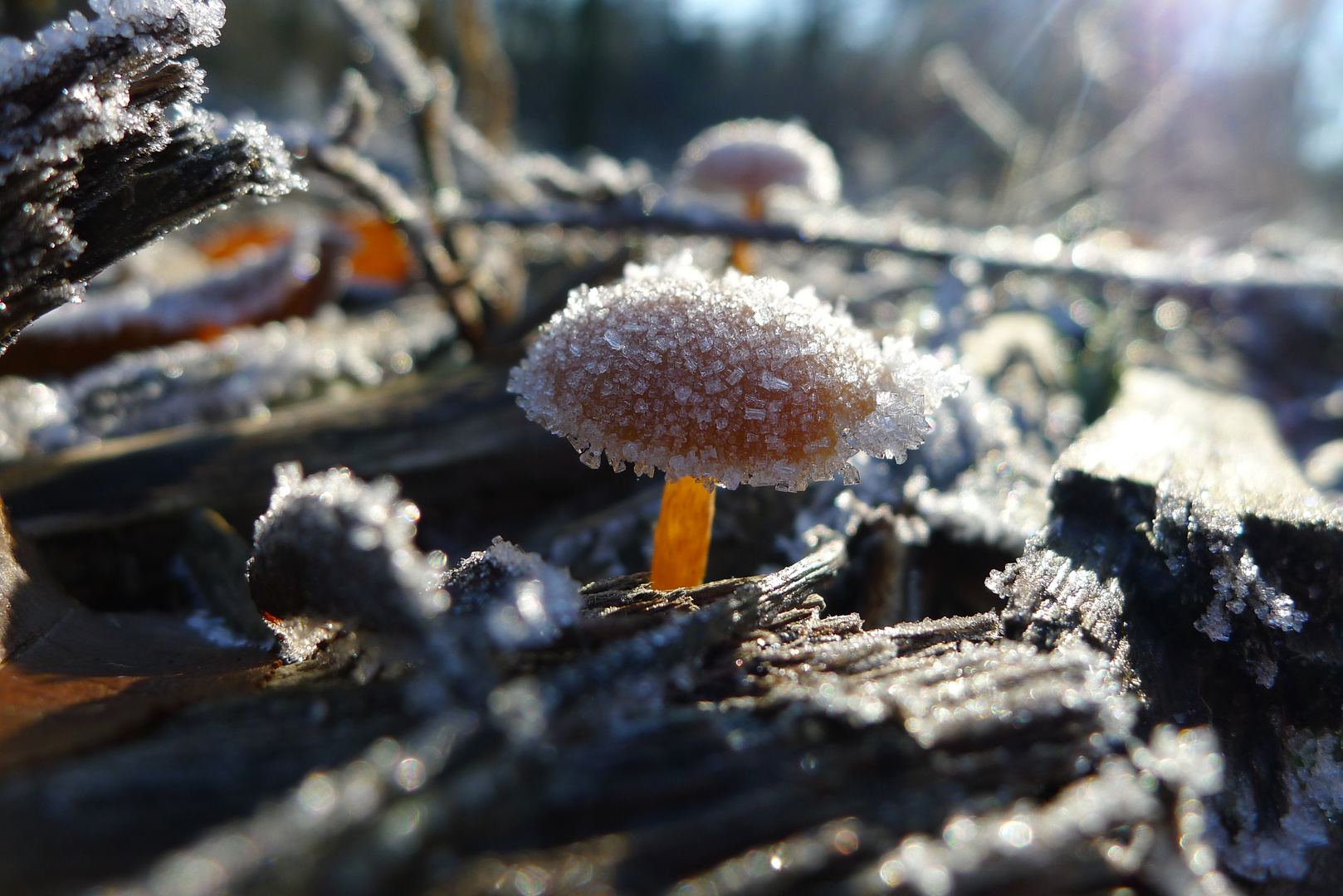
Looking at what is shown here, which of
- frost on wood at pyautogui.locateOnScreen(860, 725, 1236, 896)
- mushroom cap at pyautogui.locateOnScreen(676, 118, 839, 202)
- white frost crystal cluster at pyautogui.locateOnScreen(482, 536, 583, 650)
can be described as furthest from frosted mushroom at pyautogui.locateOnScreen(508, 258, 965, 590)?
mushroom cap at pyautogui.locateOnScreen(676, 118, 839, 202)

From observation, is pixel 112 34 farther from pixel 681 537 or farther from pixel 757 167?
pixel 757 167

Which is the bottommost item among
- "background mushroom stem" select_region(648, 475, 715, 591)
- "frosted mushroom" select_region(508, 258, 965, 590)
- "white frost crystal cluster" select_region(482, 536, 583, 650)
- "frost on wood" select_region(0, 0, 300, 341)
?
"white frost crystal cluster" select_region(482, 536, 583, 650)

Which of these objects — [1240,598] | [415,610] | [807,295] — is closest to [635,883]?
[415,610]

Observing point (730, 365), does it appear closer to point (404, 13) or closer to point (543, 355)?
point (543, 355)

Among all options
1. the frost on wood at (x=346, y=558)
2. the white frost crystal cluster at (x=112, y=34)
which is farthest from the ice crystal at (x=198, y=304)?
the frost on wood at (x=346, y=558)

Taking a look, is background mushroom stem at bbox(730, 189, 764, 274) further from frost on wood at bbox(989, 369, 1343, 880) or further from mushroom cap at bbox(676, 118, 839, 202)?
frost on wood at bbox(989, 369, 1343, 880)

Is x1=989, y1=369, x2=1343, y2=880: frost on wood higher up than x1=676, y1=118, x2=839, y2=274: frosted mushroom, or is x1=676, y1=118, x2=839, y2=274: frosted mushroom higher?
x1=676, y1=118, x2=839, y2=274: frosted mushroom

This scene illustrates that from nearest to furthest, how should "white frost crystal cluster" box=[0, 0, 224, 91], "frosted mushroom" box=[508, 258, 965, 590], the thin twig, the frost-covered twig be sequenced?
"white frost crystal cluster" box=[0, 0, 224, 91]
"frosted mushroom" box=[508, 258, 965, 590]
the thin twig
the frost-covered twig
